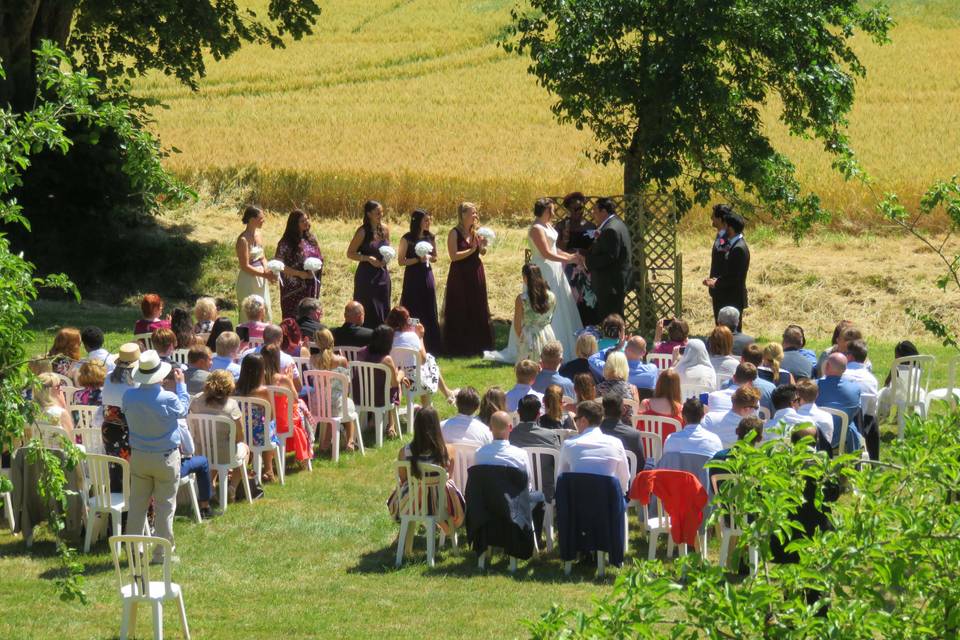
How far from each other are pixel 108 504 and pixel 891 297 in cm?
1330

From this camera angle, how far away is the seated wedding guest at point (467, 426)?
10680 mm

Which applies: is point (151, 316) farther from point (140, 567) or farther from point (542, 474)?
point (140, 567)

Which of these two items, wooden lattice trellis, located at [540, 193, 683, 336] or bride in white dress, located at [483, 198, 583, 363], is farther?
wooden lattice trellis, located at [540, 193, 683, 336]

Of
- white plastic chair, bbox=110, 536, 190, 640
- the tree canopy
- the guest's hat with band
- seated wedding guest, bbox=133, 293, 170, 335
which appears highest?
the tree canopy

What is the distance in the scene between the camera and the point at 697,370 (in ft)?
41.0

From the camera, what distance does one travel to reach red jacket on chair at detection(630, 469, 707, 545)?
9.79 meters

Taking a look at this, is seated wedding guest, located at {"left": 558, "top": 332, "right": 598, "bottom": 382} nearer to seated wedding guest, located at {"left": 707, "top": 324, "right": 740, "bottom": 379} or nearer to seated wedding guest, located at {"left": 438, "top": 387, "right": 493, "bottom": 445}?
seated wedding guest, located at {"left": 707, "top": 324, "right": 740, "bottom": 379}

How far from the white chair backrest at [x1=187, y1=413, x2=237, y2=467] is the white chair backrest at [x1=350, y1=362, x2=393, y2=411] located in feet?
7.20

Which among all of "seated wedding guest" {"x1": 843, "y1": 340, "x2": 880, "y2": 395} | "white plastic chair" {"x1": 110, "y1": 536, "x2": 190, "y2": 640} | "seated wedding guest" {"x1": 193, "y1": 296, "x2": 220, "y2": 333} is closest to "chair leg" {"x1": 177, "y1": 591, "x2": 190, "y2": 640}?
"white plastic chair" {"x1": 110, "y1": 536, "x2": 190, "y2": 640}

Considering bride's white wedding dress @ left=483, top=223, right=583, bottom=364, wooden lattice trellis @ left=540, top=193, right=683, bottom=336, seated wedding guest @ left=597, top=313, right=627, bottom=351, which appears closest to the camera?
seated wedding guest @ left=597, top=313, right=627, bottom=351

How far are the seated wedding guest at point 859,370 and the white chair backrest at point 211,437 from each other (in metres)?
5.10

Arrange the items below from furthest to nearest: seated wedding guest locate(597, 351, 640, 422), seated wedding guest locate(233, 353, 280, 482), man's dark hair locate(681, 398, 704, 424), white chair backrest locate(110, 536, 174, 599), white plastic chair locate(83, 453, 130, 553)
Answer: seated wedding guest locate(233, 353, 280, 482), seated wedding guest locate(597, 351, 640, 422), man's dark hair locate(681, 398, 704, 424), white plastic chair locate(83, 453, 130, 553), white chair backrest locate(110, 536, 174, 599)

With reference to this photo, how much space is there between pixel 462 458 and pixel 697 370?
273cm

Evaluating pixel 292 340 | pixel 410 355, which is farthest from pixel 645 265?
pixel 292 340
